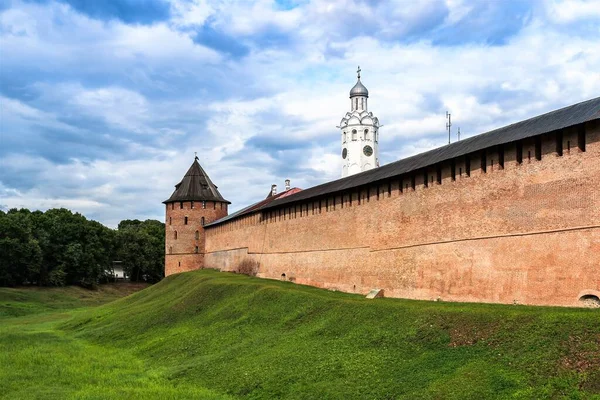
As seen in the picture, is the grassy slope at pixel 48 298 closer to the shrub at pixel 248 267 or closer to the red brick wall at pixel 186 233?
the red brick wall at pixel 186 233

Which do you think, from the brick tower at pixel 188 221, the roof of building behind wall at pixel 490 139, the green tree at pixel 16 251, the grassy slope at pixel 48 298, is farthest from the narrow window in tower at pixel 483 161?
the green tree at pixel 16 251

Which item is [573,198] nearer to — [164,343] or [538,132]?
[538,132]

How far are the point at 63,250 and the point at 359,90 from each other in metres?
29.6

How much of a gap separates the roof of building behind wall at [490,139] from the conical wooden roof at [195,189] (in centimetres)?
2038

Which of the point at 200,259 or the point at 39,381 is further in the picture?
the point at 200,259

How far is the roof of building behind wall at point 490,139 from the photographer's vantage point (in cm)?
1254

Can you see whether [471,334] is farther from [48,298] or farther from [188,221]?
[48,298]

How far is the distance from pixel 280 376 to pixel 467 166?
6.98m

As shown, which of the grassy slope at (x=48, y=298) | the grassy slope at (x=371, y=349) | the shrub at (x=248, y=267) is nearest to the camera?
the grassy slope at (x=371, y=349)

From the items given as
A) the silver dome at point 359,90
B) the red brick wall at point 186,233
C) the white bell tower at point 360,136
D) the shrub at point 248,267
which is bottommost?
the shrub at point 248,267

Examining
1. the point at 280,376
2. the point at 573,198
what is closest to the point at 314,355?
the point at 280,376

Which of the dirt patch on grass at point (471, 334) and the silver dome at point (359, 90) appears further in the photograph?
the silver dome at point (359, 90)

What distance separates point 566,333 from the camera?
31.7ft

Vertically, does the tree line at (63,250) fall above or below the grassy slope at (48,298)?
above
